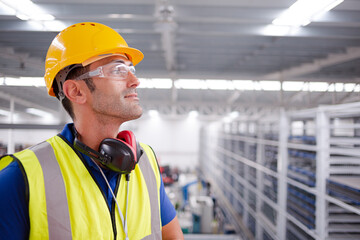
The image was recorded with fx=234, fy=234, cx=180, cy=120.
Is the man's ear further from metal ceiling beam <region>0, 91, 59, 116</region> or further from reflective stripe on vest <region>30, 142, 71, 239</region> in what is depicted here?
metal ceiling beam <region>0, 91, 59, 116</region>

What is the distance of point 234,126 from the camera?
385 inches

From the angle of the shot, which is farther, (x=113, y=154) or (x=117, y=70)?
(x=117, y=70)

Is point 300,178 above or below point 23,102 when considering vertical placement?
below

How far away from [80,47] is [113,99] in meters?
0.32

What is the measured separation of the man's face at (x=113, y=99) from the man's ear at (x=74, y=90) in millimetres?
52

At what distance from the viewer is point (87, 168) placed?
117 centimetres

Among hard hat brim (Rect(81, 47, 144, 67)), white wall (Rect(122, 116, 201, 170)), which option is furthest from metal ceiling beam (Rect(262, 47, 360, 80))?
white wall (Rect(122, 116, 201, 170))

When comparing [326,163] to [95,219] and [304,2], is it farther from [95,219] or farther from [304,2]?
[95,219]

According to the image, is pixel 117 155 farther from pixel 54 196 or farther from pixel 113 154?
pixel 54 196

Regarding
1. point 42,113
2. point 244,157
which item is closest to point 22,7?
point 42,113

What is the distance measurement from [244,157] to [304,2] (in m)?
5.55

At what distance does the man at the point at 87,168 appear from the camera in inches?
38.2

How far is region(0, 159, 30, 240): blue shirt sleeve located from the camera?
92cm

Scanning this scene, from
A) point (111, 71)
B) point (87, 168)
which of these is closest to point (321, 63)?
point (111, 71)
